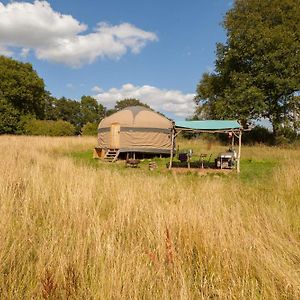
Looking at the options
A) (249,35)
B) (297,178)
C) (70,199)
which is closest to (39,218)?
(70,199)

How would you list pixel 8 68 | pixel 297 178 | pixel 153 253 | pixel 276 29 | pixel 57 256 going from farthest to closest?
pixel 8 68 → pixel 276 29 → pixel 297 178 → pixel 153 253 → pixel 57 256

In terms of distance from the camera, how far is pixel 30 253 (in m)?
2.72

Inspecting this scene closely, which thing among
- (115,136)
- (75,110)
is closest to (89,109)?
(75,110)

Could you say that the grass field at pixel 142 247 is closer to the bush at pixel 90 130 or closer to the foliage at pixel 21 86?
the bush at pixel 90 130

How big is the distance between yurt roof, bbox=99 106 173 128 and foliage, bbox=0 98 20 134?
87.9ft

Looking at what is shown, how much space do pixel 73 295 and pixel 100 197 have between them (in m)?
2.29

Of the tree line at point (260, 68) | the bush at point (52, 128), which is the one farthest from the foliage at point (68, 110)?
the tree line at point (260, 68)

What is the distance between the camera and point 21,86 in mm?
43594

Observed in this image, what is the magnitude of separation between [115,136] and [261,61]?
11.9 m

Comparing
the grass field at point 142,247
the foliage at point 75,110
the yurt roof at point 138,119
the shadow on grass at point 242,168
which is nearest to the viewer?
the grass field at point 142,247

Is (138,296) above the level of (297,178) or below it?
below

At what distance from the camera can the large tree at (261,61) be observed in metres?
21.2

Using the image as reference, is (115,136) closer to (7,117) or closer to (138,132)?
(138,132)

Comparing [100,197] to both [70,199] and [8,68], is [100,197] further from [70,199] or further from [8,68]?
[8,68]
